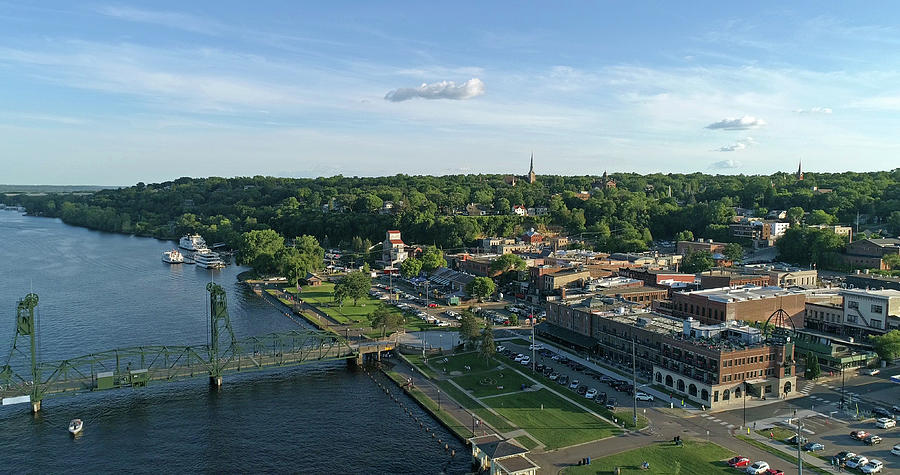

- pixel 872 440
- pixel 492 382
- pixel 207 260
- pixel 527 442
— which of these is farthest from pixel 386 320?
pixel 207 260

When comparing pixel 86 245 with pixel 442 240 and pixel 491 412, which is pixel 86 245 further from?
pixel 491 412

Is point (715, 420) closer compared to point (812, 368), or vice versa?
point (715, 420)

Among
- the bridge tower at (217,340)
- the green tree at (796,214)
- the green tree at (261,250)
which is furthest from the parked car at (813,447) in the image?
the green tree at (796,214)

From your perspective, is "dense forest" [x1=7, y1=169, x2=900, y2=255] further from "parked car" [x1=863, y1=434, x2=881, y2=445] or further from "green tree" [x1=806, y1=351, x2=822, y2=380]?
"parked car" [x1=863, y1=434, x2=881, y2=445]

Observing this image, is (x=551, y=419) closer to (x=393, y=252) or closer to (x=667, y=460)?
(x=667, y=460)

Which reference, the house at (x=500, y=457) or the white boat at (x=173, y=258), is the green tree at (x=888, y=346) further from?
the white boat at (x=173, y=258)

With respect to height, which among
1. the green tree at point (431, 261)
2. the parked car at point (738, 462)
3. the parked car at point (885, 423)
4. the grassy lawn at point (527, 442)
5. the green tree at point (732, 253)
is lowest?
the grassy lawn at point (527, 442)
